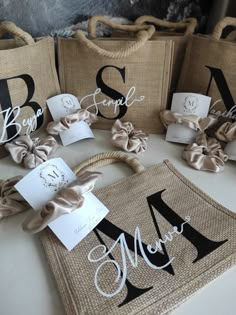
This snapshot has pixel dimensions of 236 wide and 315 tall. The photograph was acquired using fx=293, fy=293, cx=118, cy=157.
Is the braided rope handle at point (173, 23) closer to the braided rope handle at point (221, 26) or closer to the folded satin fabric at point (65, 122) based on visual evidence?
the braided rope handle at point (221, 26)

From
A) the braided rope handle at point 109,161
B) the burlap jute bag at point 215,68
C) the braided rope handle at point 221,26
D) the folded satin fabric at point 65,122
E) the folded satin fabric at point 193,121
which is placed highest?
the braided rope handle at point 221,26

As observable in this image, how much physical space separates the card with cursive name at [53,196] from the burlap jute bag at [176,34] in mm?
406

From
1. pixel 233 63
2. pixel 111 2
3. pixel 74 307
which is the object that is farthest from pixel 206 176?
pixel 111 2

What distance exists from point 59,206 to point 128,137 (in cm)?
31

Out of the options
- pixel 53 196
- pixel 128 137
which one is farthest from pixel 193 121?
pixel 53 196

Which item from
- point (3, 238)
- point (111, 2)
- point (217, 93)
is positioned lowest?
point (3, 238)

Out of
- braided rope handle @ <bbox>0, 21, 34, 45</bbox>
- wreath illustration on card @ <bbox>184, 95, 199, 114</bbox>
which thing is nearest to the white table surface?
wreath illustration on card @ <bbox>184, 95, 199, 114</bbox>

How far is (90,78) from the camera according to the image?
2.34 ft

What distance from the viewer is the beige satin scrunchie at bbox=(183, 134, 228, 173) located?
2.05 ft

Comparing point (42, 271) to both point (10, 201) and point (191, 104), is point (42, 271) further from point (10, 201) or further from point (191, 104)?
point (191, 104)

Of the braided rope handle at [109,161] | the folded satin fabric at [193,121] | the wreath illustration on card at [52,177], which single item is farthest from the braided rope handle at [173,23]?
the wreath illustration on card at [52,177]

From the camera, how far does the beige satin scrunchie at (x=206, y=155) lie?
0.62m

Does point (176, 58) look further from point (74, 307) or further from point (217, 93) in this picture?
point (74, 307)

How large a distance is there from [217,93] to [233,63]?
7 centimetres
